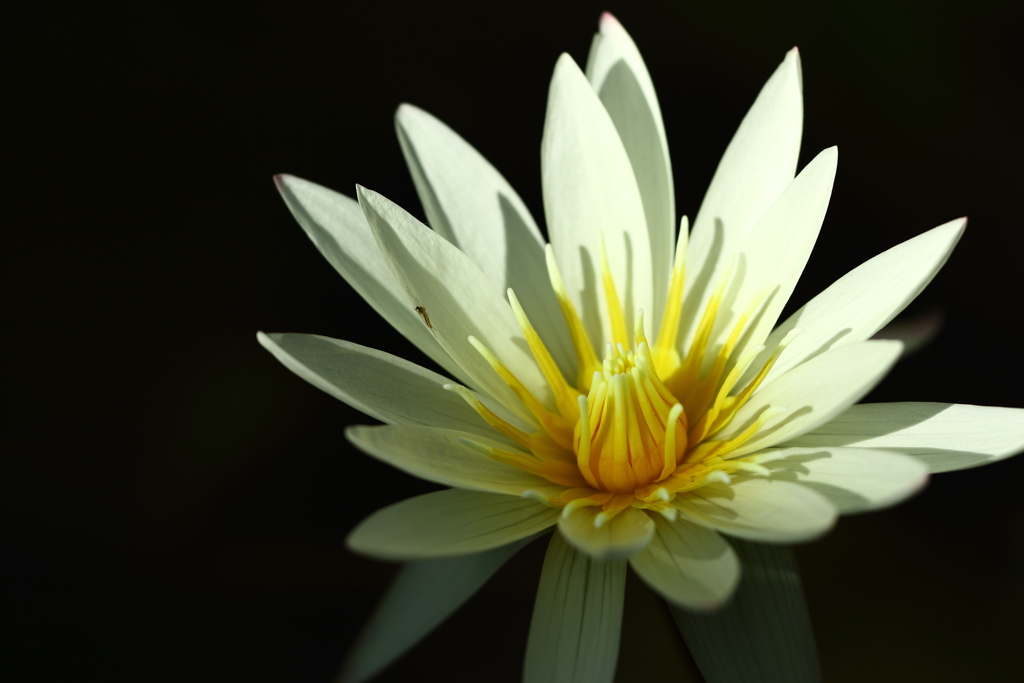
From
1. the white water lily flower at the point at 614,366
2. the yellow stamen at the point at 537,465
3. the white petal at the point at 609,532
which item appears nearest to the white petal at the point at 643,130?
the white water lily flower at the point at 614,366

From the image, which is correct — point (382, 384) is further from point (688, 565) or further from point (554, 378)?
point (688, 565)

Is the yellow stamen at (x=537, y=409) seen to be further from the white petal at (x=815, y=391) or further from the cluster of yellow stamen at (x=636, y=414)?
the white petal at (x=815, y=391)

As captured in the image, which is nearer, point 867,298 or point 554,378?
point 867,298

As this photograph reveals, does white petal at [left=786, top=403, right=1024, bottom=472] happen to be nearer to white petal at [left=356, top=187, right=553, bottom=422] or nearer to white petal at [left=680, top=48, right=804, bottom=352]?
white petal at [left=680, top=48, right=804, bottom=352]

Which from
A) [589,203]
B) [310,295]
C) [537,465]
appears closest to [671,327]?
[589,203]

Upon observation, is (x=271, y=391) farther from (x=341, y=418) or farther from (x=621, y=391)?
(x=621, y=391)

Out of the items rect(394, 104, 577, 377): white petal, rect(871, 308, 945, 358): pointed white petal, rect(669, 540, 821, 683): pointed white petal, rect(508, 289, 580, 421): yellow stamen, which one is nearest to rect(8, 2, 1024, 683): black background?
rect(871, 308, 945, 358): pointed white petal
